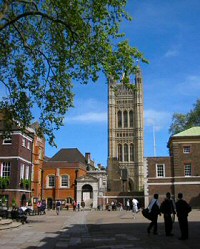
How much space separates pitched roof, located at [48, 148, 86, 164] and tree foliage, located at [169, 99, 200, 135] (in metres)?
17.9

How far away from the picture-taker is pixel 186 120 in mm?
66500

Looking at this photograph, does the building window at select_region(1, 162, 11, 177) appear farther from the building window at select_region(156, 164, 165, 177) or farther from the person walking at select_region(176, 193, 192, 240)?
the person walking at select_region(176, 193, 192, 240)

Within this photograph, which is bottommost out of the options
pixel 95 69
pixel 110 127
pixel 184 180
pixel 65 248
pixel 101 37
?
pixel 65 248

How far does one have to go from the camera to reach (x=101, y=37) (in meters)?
19.6

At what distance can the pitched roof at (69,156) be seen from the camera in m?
67.4

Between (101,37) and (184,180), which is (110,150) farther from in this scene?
(101,37)

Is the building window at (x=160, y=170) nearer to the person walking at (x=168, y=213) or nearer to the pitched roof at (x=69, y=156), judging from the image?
the pitched roof at (x=69, y=156)

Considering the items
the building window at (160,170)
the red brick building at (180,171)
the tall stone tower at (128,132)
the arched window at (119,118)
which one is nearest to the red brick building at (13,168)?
the red brick building at (180,171)

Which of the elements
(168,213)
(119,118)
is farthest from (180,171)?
(119,118)

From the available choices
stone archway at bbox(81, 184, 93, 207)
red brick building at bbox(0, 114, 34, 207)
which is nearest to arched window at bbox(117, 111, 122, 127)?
stone archway at bbox(81, 184, 93, 207)

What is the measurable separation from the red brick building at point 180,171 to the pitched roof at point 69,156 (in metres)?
21.4

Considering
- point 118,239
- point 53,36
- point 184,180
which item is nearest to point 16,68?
point 53,36

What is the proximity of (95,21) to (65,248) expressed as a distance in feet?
40.2

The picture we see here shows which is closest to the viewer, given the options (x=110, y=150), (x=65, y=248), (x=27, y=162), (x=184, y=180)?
(x=65, y=248)
